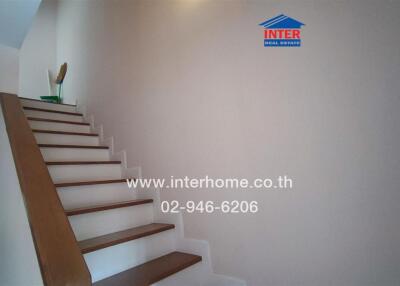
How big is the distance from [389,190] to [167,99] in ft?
5.48

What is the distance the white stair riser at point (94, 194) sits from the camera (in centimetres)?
191

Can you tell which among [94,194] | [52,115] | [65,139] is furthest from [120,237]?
[52,115]

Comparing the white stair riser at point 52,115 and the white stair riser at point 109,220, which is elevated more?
the white stair riser at point 52,115

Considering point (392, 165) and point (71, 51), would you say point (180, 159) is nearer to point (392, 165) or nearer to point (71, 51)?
point (392, 165)

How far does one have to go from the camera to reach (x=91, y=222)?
1770 millimetres

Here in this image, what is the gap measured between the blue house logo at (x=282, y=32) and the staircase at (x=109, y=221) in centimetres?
156

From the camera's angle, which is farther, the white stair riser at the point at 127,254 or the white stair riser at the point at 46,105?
the white stair riser at the point at 46,105

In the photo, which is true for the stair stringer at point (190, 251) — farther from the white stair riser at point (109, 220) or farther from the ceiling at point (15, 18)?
the ceiling at point (15, 18)

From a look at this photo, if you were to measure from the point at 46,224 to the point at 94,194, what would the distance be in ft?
4.01

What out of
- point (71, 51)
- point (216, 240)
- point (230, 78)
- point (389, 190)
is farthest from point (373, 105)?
point (71, 51)

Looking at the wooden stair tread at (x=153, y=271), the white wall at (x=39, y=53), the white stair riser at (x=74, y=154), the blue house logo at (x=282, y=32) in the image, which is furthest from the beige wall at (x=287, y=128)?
the white wall at (x=39, y=53)

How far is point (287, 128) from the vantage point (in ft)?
5.42

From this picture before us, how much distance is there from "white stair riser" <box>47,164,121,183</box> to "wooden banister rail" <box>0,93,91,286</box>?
0.85 metres

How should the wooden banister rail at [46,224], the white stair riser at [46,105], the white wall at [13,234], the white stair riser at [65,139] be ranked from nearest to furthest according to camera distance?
the wooden banister rail at [46,224]
the white wall at [13,234]
the white stair riser at [65,139]
the white stair riser at [46,105]
